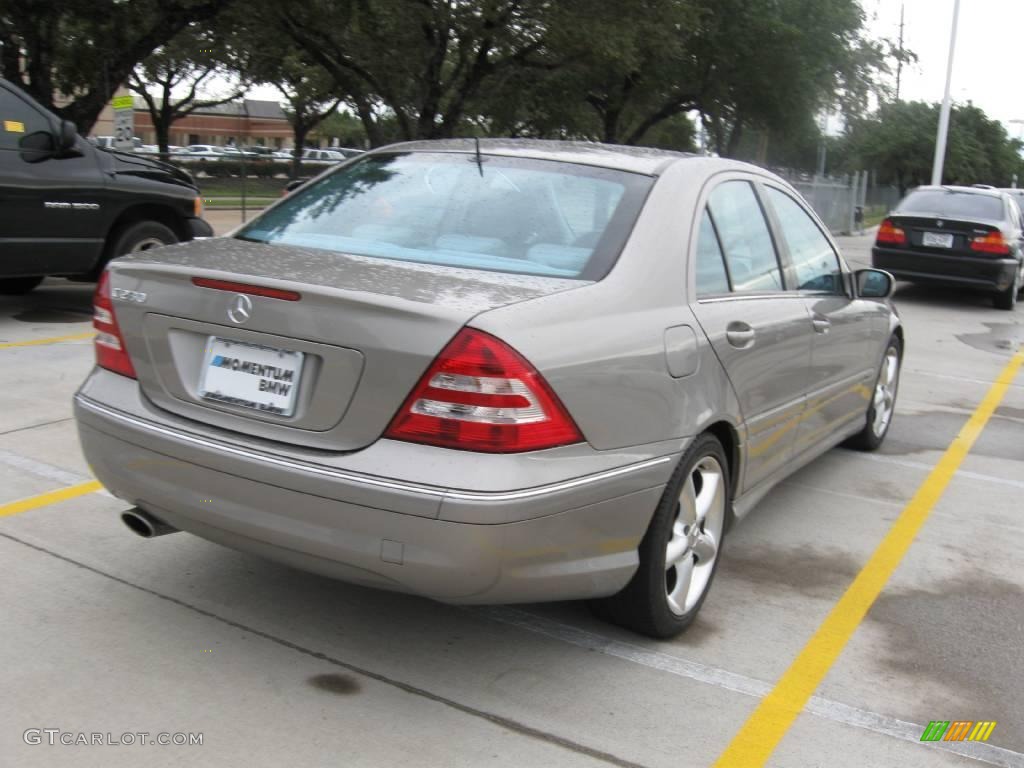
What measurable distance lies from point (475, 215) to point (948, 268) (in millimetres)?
11715

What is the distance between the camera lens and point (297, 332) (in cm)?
297

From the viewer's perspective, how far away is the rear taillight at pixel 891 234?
1412 centimetres

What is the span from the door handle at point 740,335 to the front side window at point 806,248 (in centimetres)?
86

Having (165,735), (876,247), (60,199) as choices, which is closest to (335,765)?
(165,735)

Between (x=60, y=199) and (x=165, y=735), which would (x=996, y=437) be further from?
(x=60, y=199)

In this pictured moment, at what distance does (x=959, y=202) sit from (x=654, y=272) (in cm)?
1229

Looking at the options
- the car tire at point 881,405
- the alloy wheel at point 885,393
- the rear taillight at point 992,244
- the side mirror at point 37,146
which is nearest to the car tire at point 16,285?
the side mirror at point 37,146

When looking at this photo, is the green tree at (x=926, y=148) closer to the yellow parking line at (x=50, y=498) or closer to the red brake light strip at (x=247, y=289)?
the yellow parking line at (x=50, y=498)

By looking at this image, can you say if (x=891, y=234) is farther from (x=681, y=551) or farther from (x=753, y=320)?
(x=681, y=551)

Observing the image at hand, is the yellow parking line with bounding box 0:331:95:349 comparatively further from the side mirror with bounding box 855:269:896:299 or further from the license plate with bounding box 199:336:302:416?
the side mirror with bounding box 855:269:896:299

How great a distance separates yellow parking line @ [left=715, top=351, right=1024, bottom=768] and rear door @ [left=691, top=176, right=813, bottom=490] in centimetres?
57

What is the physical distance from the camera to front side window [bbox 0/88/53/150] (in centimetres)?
822

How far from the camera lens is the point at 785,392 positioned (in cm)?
430

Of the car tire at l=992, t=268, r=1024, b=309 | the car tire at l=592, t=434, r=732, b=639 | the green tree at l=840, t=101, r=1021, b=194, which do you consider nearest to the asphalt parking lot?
the car tire at l=592, t=434, r=732, b=639
